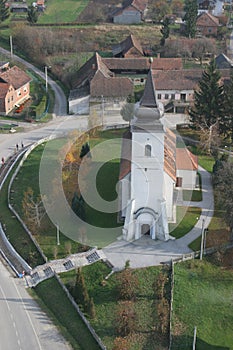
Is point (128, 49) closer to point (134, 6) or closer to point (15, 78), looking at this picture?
point (15, 78)

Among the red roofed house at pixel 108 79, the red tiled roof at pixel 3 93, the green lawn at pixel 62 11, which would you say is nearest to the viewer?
the red tiled roof at pixel 3 93

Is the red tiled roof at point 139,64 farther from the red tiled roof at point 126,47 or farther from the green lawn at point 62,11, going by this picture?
the green lawn at point 62,11

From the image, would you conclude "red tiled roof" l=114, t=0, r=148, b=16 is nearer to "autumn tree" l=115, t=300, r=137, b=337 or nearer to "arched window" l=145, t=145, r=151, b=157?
"arched window" l=145, t=145, r=151, b=157

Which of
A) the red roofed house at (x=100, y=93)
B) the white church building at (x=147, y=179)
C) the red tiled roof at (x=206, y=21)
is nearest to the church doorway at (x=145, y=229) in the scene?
the white church building at (x=147, y=179)

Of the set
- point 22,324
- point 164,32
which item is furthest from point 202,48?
point 22,324

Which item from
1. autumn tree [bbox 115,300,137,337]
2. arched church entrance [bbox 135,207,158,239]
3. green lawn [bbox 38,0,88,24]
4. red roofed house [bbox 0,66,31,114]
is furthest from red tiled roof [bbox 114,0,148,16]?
autumn tree [bbox 115,300,137,337]

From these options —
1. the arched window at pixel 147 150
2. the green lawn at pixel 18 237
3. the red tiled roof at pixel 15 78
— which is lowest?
the green lawn at pixel 18 237

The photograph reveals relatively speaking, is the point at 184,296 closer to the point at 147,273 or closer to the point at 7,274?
the point at 147,273
